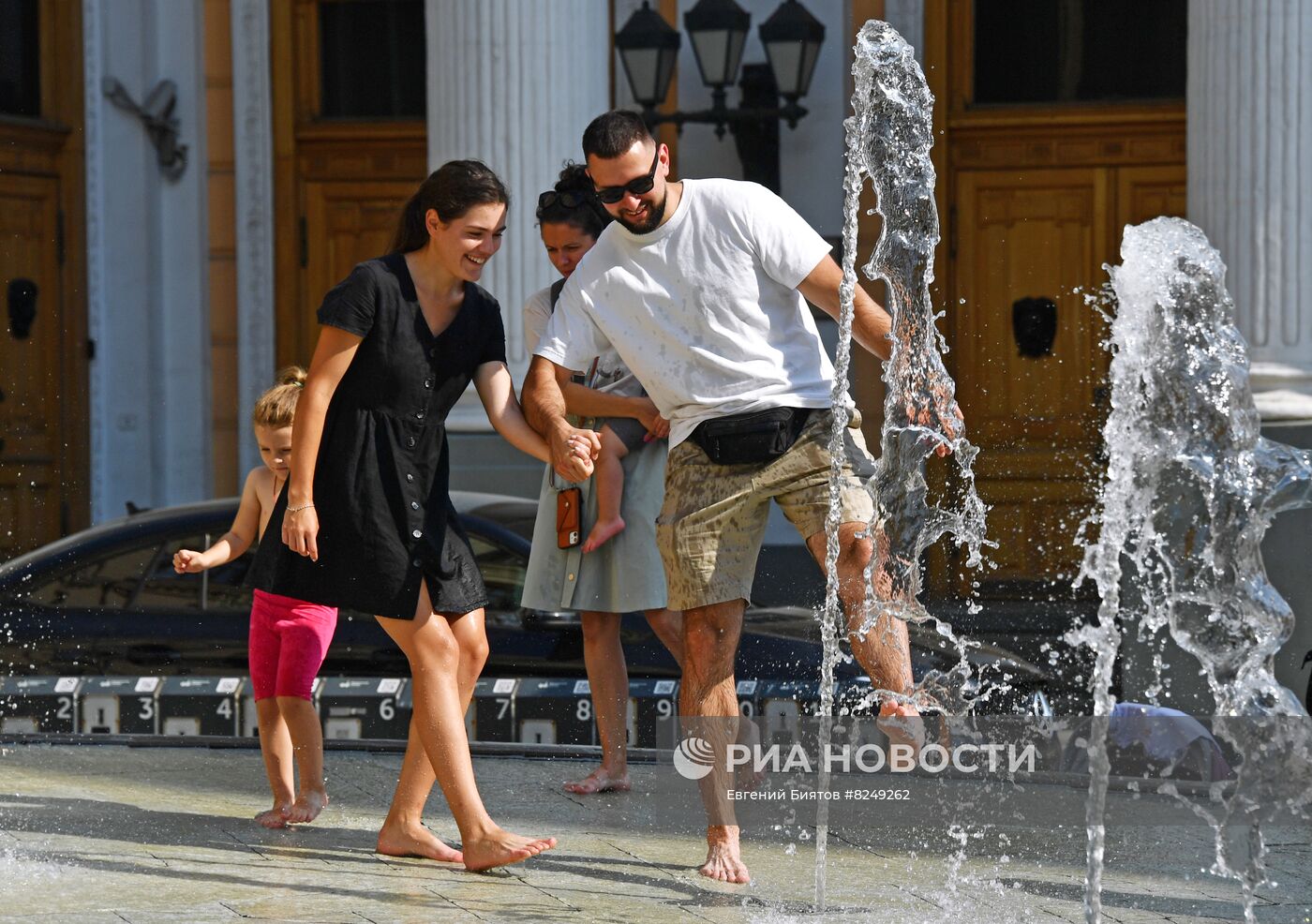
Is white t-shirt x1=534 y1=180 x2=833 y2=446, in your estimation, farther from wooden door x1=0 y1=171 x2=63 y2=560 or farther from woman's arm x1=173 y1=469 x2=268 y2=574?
wooden door x1=0 y1=171 x2=63 y2=560

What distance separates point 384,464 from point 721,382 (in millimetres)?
845

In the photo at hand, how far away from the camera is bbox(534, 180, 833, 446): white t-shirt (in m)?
4.68

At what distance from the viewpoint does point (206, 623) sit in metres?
6.79

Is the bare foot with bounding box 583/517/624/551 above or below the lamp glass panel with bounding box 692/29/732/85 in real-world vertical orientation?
below

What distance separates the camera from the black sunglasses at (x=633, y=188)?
4645mm

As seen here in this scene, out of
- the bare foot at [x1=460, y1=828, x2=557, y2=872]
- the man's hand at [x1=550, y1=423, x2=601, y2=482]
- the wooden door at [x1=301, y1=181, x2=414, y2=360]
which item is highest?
the wooden door at [x1=301, y1=181, x2=414, y2=360]

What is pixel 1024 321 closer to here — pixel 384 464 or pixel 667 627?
pixel 667 627

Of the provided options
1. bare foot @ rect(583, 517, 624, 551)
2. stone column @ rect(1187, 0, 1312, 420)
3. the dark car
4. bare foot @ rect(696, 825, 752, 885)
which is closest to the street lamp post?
stone column @ rect(1187, 0, 1312, 420)

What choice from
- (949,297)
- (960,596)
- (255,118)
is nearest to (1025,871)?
(960,596)

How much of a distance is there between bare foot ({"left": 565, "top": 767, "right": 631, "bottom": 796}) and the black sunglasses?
185 cm

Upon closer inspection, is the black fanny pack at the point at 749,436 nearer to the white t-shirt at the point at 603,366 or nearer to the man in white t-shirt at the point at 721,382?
the man in white t-shirt at the point at 721,382

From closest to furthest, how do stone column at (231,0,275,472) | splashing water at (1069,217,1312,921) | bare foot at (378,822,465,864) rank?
1. splashing water at (1069,217,1312,921)
2. bare foot at (378,822,465,864)
3. stone column at (231,0,275,472)

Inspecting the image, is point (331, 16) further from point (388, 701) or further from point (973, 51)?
point (388, 701)

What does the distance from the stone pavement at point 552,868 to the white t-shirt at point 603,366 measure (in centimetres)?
111
